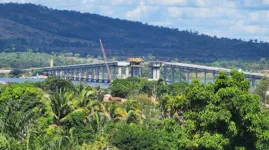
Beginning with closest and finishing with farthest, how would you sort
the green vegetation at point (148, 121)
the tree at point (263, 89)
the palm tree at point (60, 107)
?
the green vegetation at point (148, 121)
the palm tree at point (60, 107)
the tree at point (263, 89)

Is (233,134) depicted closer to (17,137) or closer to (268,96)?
(17,137)

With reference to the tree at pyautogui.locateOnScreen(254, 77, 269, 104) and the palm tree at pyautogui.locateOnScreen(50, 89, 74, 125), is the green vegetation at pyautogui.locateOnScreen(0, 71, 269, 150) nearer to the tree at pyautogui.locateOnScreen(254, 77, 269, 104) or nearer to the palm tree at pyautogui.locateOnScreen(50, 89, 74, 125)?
the palm tree at pyautogui.locateOnScreen(50, 89, 74, 125)

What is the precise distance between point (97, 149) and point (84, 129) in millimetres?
10584

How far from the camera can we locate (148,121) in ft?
207

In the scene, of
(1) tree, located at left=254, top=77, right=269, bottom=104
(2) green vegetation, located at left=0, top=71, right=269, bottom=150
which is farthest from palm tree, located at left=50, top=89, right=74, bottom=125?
(1) tree, located at left=254, top=77, right=269, bottom=104

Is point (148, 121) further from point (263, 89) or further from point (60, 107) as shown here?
point (263, 89)

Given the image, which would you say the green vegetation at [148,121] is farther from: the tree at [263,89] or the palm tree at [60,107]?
the tree at [263,89]

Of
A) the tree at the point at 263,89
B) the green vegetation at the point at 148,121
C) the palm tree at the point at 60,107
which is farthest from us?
the tree at the point at 263,89

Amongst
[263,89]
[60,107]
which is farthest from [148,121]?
[263,89]

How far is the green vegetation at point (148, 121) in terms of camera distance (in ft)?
111

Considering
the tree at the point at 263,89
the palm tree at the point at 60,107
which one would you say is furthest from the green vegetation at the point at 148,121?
the tree at the point at 263,89

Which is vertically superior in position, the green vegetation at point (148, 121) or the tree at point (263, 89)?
the green vegetation at point (148, 121)

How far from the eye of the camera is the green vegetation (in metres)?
33.9

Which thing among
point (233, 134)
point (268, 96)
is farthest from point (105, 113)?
point (268, 96)
